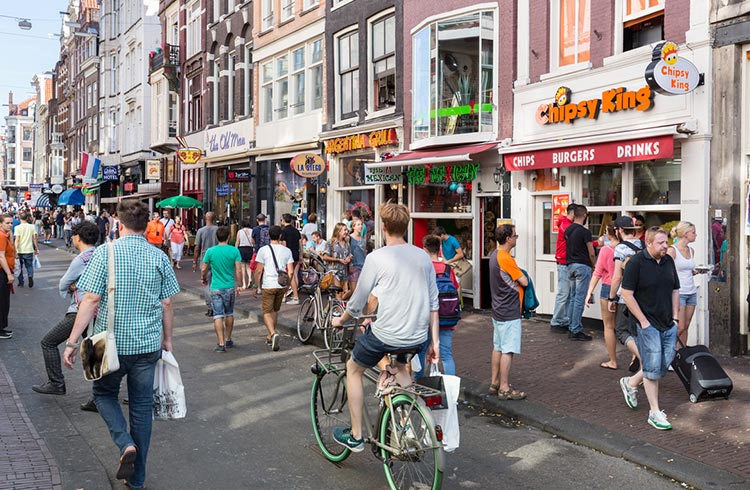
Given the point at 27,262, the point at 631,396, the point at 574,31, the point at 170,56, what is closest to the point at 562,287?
the point at 631,396

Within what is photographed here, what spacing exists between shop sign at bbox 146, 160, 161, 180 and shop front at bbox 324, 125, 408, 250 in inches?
651

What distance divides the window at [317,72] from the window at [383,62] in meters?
3.05

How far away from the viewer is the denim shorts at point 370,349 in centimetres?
491

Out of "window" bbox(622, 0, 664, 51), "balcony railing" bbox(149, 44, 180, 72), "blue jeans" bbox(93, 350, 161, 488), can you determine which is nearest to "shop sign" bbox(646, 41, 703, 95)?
"window" bbox(622, 0, 664, 51)

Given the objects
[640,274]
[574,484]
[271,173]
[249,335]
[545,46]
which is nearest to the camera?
[574,484]

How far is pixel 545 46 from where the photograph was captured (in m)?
12.6

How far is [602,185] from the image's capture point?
11.7 meters

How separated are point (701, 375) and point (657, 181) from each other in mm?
4349

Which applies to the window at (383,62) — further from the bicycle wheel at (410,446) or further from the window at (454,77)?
the bicycle wheel at (410,446)

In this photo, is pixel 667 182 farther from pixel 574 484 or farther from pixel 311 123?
pixel 311 123

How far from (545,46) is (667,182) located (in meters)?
3.48

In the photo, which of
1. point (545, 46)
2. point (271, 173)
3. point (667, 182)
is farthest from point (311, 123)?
point (667, 182)

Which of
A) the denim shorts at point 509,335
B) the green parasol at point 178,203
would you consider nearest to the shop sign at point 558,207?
the denim shorts at point 509,335

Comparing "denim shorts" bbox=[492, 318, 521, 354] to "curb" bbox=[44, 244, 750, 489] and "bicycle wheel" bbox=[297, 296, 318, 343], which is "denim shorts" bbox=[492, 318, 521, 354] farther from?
"bicycle wheel" bbox=[297, 296, 318, 343]
